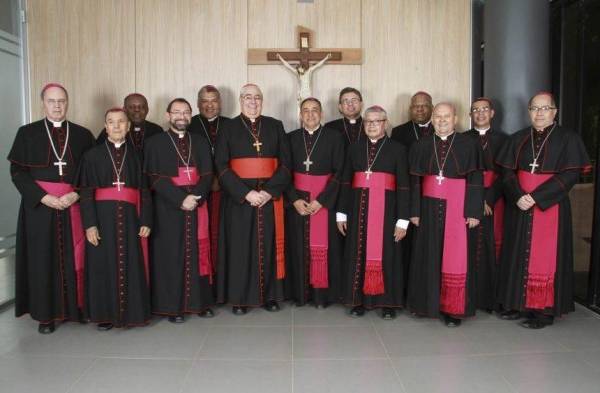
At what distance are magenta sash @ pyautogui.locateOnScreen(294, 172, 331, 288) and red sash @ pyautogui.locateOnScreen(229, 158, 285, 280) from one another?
26cm

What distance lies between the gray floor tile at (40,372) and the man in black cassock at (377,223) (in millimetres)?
2251

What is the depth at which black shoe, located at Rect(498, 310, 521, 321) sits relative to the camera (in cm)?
455

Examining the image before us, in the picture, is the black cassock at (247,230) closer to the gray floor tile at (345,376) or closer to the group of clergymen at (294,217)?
the group of clergymen at (294,217)

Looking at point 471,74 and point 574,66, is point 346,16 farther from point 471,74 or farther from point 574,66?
point 574,66

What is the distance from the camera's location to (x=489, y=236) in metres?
4.70

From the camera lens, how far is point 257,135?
4.72m

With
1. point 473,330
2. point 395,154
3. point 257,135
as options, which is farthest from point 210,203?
point 473,330

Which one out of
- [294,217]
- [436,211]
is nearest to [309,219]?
[294,217]

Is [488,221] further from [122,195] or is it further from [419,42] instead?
[122,195]

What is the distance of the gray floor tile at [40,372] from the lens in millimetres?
3215

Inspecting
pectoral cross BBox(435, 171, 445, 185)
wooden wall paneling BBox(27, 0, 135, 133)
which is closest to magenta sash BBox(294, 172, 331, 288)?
pectoral cross BBox(435, 171, 445, 185)

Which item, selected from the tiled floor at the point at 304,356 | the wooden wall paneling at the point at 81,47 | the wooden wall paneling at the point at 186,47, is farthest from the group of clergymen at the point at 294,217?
the wooden wall paneling at the point at 81,47

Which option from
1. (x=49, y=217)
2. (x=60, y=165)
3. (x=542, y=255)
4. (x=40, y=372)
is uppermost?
(x=60, y=165)

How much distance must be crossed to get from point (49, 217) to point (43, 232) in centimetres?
13
